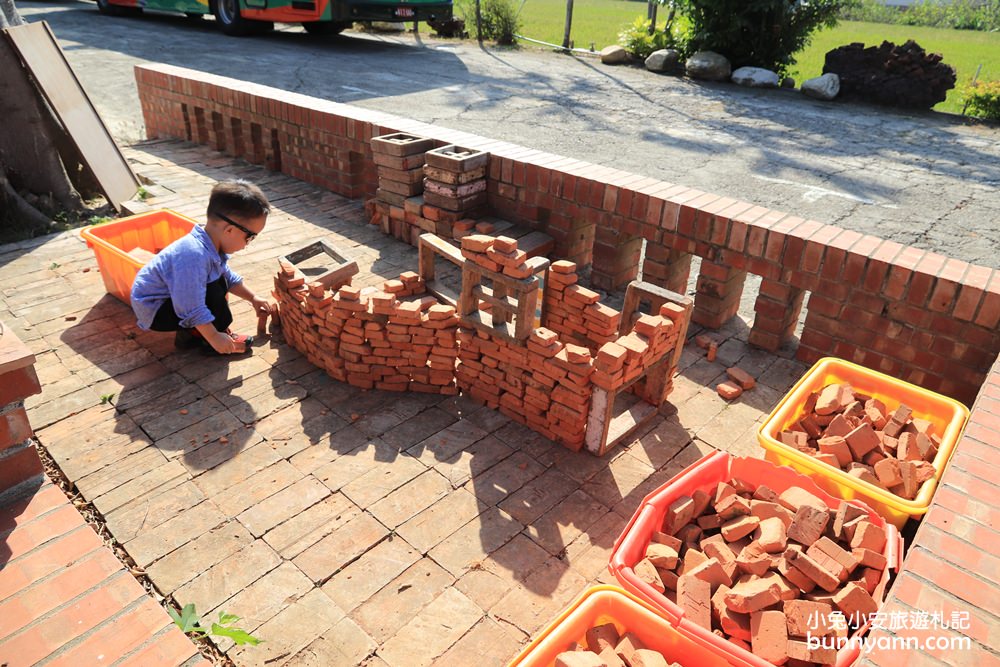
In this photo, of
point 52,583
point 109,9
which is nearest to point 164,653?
point 52,583

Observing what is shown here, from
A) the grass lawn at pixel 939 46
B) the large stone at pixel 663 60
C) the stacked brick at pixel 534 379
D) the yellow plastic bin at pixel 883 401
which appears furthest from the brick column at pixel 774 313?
the large stone at pixel 663 60

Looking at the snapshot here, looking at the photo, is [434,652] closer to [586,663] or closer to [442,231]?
[586,663]

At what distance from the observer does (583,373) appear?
10.9ft

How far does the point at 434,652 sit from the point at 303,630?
0.51 meters

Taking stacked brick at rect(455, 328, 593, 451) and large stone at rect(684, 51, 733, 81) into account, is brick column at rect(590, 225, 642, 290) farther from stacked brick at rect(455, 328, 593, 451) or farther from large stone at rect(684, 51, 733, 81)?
large stone at rect(684, 51, 733, 81)

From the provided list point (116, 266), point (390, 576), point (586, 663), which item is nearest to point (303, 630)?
point (390, 576)

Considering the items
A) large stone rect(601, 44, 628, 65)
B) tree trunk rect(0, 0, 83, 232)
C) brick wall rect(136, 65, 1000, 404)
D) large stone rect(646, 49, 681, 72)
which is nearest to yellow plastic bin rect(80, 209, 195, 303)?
tree trunk rect(0, 0, 83, 232)

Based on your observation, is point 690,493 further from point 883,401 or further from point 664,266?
point 664,266

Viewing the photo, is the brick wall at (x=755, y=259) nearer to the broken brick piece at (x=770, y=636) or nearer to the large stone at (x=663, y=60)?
the broken brick piece at (x=770, y=636)

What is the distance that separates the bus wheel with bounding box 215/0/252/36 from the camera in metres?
18.1

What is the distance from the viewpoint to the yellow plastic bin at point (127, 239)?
177 inches

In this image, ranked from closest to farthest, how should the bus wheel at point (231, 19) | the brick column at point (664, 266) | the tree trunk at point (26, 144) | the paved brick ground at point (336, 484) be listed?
the paved brick ground at point (336, 484)
the brick column at point (664, 266)
the tree trunk at point (26, 144)
the bus wheel at point (231, 19)

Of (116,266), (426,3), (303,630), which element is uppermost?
(426,3)

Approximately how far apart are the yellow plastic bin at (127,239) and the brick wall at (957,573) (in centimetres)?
443
